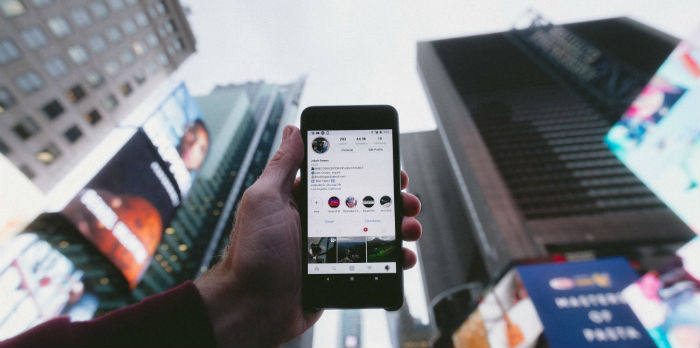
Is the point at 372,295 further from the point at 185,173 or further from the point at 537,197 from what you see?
the point at 537,197

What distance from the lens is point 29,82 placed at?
1906 cm

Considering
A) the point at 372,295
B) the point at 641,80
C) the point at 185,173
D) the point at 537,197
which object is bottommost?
the point at 537,197

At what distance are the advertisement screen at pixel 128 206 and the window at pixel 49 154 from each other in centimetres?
897

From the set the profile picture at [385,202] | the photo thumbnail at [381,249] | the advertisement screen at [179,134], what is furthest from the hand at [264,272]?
the advertisement screen at [179,134]

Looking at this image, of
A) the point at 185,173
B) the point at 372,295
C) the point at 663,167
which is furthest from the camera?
the point at 185,173

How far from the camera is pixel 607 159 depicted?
26.5 meters

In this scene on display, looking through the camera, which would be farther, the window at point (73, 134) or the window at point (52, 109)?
the window at point (73, 134)

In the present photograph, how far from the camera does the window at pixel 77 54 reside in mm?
21875

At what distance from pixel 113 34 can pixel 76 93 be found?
7.42 meters

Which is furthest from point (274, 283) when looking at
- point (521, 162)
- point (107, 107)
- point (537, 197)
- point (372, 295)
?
point (107, 107)

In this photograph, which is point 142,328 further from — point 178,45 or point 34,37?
point 178,45

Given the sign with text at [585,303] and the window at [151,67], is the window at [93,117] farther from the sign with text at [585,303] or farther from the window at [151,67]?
the sign with text at [585,303]

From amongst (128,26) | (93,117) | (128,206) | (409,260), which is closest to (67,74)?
(93,117)

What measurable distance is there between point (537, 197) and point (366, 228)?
28403 millimetres
